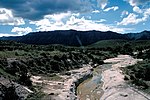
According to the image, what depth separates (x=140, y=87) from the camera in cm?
5694

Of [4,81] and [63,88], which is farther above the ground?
[4,81]

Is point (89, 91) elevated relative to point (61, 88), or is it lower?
lower

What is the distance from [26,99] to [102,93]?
18.5 metres

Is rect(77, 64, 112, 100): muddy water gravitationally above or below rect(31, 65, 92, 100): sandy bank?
below

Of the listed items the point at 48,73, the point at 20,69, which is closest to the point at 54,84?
the point at 20,69

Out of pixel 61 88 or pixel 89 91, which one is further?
pixel 89 91

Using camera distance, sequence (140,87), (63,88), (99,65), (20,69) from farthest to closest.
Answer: (99,65), (20,69), (63,88), (140,87)

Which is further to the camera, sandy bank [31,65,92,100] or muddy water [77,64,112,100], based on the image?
muddy water [77,64,112,100]

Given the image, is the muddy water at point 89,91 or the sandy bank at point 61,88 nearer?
the sandy bank at point 61,88

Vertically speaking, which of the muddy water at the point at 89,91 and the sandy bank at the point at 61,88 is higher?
the sandy bank at the point at 61,88

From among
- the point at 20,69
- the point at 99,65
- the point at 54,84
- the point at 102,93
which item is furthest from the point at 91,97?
the point at 99,65

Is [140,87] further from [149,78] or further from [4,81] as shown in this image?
[4,81]

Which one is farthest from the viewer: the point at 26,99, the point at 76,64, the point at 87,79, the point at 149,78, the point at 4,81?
the point at 76,64

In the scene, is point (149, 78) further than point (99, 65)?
No
